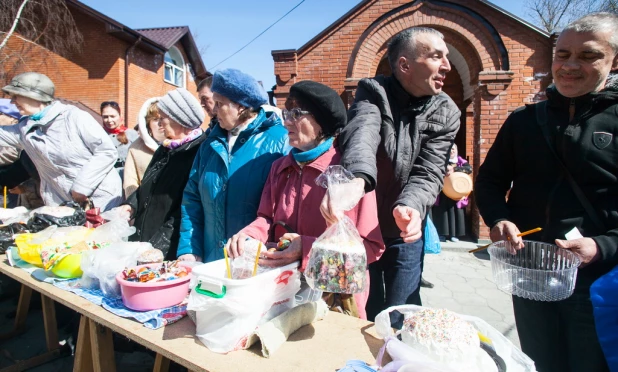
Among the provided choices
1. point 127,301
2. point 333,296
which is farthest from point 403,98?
point 127,301

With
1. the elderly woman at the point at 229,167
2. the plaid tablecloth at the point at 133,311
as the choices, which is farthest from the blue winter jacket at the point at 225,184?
the plaid tablecloth at the point at 133,311

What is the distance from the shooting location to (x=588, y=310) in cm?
153

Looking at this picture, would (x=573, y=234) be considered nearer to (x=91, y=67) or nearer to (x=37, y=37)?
(x=91, y=67)

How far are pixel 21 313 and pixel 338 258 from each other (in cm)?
364

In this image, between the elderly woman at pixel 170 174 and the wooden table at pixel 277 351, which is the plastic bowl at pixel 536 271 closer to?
the wooden table at pixel 277 351

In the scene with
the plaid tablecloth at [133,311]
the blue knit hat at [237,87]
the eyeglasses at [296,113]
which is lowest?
the plaid tablecloth at [133,311]

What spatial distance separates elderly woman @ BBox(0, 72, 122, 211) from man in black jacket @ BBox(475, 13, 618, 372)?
121 inches

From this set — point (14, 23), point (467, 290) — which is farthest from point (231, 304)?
point (14, 23)

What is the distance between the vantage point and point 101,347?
183 cm

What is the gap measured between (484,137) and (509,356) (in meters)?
6.06

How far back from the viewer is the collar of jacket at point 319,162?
1.69m

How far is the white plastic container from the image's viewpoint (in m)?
1.24

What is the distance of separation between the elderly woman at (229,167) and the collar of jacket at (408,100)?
724 mm

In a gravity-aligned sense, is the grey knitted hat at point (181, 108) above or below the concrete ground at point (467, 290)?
above
